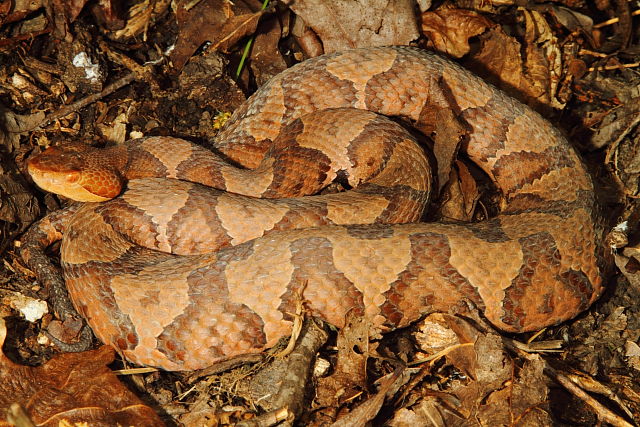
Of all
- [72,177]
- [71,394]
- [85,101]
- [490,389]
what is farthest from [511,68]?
[71,394]

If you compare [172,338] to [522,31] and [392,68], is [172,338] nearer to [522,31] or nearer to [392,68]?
[392,68]

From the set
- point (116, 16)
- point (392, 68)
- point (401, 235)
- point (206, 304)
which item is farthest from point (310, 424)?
point (116, 16)

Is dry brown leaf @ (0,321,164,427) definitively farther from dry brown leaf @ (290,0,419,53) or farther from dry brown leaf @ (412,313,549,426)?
dry brown leaf @ (290,0,419,53)

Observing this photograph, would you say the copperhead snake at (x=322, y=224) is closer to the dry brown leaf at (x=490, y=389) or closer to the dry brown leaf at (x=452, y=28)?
the dry brown leaf at (x=490, y=389)

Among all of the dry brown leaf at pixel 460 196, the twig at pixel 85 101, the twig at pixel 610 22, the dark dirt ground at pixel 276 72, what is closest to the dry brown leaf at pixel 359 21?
the dark dirt ground at pixel 276 72

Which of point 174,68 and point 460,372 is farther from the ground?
point 174,68

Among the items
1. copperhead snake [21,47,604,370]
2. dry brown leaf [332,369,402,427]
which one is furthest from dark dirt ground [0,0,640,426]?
copperhead snake [21,47,604,370]
